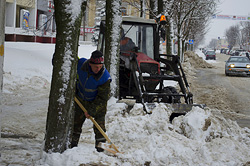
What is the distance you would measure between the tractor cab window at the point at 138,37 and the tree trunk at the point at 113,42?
68 centimetres

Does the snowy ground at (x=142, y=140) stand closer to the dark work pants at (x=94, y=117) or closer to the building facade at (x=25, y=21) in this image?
the dark work pants at (x=94, y=117)

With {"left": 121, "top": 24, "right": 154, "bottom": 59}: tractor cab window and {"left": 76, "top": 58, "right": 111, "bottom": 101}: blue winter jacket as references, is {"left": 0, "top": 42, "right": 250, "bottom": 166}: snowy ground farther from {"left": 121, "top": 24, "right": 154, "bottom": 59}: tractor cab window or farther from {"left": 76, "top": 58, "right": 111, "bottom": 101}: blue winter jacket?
{"left": 121, "top": 24, "right": 154, "bottom": 59}: tractor cab window

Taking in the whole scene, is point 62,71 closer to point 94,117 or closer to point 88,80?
point 88,80

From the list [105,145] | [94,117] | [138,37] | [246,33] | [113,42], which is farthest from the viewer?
[246,33]

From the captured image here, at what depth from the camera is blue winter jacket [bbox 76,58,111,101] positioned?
507cm

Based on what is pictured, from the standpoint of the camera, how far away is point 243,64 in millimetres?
21766

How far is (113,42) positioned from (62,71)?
4.36 metres

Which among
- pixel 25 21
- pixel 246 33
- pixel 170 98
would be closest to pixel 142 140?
pixel 170 98

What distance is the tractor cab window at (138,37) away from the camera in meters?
9.52

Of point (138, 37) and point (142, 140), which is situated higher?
point (138, 37)

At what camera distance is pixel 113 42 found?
882 centimetres

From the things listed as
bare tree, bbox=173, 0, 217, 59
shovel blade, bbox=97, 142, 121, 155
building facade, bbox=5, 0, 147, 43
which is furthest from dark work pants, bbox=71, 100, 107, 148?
building facade, bbox=5, 0, 147, 43

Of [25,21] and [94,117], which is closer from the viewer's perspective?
[94,117]

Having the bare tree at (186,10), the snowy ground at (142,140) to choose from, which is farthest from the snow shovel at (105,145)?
the bare tree at (186,10)
